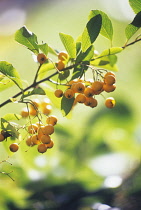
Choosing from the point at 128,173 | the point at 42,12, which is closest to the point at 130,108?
the point at 128,173

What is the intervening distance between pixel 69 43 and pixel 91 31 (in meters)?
0.08

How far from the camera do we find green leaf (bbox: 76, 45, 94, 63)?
98cm

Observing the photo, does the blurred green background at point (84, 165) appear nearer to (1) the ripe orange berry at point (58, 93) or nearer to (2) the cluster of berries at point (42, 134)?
(2) the cluster of berries at point (42, 134)

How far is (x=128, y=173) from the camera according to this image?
1.84m

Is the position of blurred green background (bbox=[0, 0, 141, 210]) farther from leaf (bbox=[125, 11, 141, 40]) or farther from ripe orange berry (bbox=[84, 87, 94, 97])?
leaf (bbox=[125, 11, 141, 40])

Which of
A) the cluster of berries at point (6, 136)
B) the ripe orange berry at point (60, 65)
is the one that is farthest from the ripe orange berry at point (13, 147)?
the ripe orange berry at point (60, 65)

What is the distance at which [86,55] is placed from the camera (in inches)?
39.1

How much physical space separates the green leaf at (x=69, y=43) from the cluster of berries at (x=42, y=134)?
0.22m

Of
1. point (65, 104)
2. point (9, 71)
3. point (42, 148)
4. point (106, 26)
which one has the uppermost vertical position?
point (106, 26)

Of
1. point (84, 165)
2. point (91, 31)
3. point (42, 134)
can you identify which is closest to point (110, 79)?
point (91, 31)

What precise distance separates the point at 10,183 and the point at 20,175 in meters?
0.08

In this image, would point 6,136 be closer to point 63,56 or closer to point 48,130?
point 48,130

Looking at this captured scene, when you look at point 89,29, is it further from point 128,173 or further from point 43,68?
point 128,173

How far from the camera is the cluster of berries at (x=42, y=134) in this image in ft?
3.31
